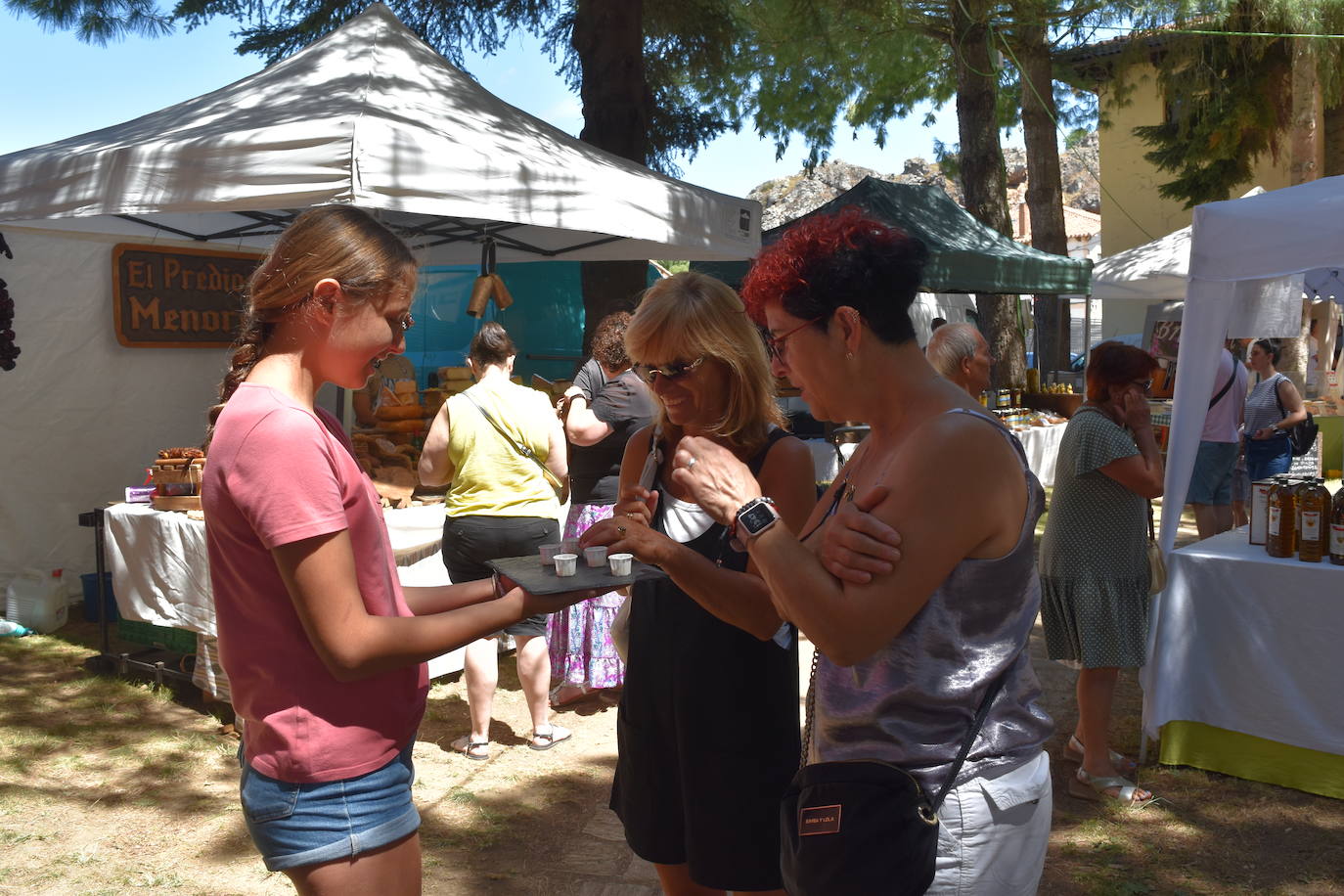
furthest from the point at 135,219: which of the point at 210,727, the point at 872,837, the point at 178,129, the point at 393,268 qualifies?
the point at 872,837

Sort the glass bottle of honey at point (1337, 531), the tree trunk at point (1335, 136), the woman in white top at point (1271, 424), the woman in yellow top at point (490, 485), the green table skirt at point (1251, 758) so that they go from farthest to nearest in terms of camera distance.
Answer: the tree trunk at point (1335, 136) → the woman in white top at point (1271, 424) → the woman in yellow top at point (490, 485) → the green table skirt at point (1251, 758) → the glass bottle of honey at point (1337, 531)

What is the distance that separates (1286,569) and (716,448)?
9.70ft

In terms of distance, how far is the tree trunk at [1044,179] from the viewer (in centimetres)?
Answer: 1355

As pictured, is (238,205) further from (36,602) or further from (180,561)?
(36,602)

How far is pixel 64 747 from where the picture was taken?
14.5ft

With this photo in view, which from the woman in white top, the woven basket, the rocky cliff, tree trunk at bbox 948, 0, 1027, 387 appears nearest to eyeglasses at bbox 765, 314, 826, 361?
the woven basket

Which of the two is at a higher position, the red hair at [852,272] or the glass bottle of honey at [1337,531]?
the red hair at [852,272]

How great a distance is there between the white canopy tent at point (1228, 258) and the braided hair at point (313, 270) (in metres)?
3.34

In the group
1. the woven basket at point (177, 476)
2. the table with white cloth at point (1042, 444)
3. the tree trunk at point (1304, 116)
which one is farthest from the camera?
the tree trunk at point (1304, 116)

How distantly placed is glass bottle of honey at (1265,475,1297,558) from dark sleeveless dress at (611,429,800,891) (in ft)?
8.51

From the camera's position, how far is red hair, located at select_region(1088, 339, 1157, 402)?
11.9 feet

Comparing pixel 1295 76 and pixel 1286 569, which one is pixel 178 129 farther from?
pixel 1295 76

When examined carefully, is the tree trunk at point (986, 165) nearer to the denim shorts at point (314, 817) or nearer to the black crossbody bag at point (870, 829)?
the black crossbody bag at point (870, 829)

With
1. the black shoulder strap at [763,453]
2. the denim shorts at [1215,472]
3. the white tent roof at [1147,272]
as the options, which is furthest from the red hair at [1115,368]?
the white tent roof at [1147,272]
